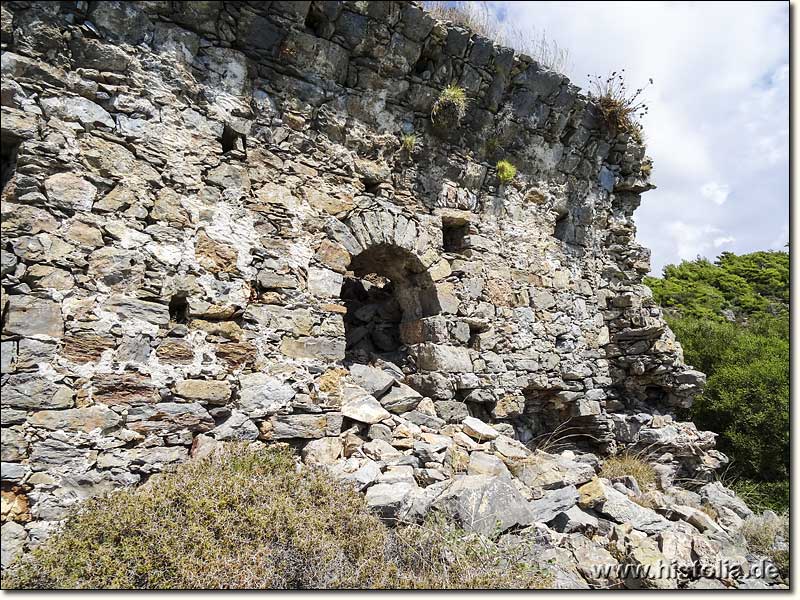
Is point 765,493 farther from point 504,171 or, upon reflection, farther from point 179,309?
point 179,309

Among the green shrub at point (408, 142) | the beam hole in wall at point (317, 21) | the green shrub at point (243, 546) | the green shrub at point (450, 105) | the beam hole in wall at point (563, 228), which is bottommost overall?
the green shrub at point (243, 546)

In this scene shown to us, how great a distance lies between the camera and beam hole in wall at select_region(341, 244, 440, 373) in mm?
5707

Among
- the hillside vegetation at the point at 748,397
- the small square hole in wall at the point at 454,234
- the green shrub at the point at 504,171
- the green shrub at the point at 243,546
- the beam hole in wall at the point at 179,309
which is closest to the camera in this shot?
the green shrub at the point at 243,546

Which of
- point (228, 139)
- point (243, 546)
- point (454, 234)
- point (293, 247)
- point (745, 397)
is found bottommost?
point (243, 546)

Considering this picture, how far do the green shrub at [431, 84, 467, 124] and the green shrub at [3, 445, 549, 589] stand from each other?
13.5 feet

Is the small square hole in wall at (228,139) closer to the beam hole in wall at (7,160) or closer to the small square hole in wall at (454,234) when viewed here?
the beam hole in wall at (7,160)

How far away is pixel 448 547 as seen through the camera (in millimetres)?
3295

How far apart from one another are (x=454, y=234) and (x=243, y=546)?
417cm

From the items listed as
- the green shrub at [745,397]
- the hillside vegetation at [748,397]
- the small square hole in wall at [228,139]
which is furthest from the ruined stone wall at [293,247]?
the green shrub at [745,397]

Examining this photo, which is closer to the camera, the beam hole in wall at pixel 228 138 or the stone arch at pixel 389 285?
the beam hole in wall at pixel 228 138

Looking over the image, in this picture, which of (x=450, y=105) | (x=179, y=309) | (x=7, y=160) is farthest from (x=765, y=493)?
(x=7, y=160)

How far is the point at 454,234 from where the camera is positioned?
6145mm

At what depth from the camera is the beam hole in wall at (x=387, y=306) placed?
5707 mm

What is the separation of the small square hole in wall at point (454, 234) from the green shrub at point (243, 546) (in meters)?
3.39
